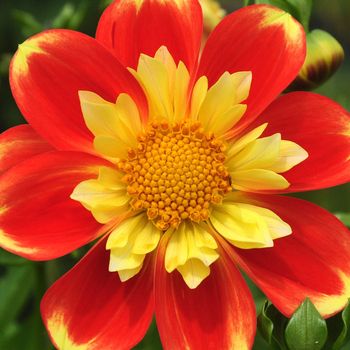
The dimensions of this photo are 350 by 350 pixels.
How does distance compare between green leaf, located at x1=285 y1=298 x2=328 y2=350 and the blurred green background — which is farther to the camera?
the blurred green background

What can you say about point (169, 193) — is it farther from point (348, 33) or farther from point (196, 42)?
point (348, 33)

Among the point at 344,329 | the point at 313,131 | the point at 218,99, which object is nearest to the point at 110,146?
the point at 218,99

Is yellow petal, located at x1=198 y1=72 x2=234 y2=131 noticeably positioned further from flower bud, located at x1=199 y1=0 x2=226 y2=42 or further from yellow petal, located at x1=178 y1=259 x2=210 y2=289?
flower bud, located at x1=199 y1=0 x2=226 y2=42

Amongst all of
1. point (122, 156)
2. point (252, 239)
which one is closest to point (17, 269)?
point (122, 156)

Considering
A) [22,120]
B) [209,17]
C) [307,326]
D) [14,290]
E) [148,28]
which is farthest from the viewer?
[22,120]

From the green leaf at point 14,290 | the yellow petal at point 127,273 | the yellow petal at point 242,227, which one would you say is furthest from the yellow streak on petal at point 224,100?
the green leaf at point 14,290

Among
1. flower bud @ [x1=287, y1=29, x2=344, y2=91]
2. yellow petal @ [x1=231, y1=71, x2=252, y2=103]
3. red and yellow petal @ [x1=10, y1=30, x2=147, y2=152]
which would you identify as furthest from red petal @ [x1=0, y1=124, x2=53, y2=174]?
flower bud @ [x1=287, y1=29, x2=344, y2=91]

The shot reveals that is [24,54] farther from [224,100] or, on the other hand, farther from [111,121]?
[224,100]
